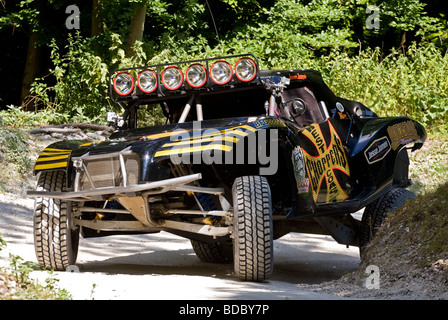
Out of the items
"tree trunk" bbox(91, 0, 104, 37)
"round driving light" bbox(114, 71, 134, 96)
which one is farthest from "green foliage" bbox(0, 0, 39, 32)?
"round driving light" bbox(114, 71, 134, 96)

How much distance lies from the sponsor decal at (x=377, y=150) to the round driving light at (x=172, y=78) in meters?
2.17

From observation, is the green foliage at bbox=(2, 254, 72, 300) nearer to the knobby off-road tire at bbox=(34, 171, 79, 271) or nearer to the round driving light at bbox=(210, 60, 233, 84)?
the knobby off-road tire at bbox=(34, 171, 79, 271)

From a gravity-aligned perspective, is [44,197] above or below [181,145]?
below

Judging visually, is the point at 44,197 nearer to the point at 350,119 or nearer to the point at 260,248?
the point at 260,248

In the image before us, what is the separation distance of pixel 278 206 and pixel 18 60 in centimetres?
1898

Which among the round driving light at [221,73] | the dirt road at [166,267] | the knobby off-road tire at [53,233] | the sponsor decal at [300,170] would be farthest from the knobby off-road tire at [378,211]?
the knobby off-road tire at [53,233]

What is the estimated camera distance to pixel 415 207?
792cm

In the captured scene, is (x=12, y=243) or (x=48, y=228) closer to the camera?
(x=48, y=228)

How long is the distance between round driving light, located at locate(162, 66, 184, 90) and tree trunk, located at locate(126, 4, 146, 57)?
10.3m

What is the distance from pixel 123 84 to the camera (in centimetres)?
838

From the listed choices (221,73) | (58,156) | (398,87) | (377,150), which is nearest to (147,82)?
(221,73)

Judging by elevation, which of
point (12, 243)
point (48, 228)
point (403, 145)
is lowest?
point (12, 243)

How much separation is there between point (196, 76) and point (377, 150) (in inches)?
86.1

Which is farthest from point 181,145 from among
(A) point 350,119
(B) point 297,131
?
(A) point 350,119
